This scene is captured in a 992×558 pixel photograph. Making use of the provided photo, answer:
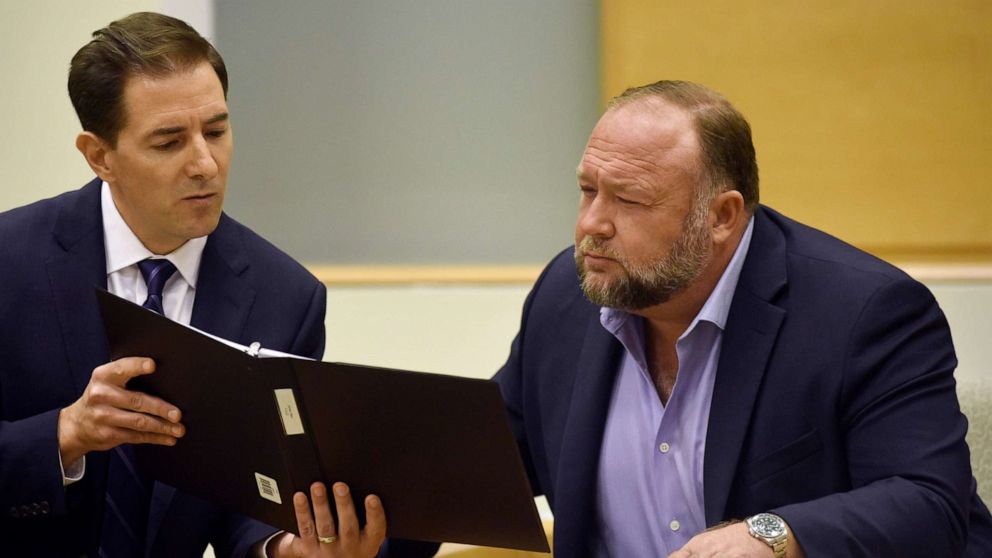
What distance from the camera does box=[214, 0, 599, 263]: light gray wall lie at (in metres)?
3.47

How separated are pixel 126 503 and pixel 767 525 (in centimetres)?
108

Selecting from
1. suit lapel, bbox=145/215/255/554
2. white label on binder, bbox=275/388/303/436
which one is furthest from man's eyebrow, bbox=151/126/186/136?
white label on binder, bbox=275/388/303/436

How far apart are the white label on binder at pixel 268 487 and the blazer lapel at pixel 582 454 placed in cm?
45

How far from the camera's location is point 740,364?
1.88 metres

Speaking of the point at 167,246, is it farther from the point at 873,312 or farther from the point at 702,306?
the point at 873,312

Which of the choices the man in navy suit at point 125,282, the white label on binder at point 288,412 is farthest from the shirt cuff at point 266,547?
the white label on binder at point 288,412

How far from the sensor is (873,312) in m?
1.81

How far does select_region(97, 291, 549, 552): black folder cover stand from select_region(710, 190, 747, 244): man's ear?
53 cm

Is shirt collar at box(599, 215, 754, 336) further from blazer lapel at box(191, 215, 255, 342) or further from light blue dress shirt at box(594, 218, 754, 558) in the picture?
blazer lapel at box(191, 215, 255, 342)

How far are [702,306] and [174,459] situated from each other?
0.85 m

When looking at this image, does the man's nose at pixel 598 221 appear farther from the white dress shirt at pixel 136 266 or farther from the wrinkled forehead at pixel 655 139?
the white dress shirt at pixel 136 266

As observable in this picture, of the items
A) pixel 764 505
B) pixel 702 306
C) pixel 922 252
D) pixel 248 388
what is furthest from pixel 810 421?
pixel 922 252

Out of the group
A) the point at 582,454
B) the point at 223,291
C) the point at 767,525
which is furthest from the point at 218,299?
the point at 767,525

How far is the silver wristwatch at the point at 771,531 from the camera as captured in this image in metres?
1.62
